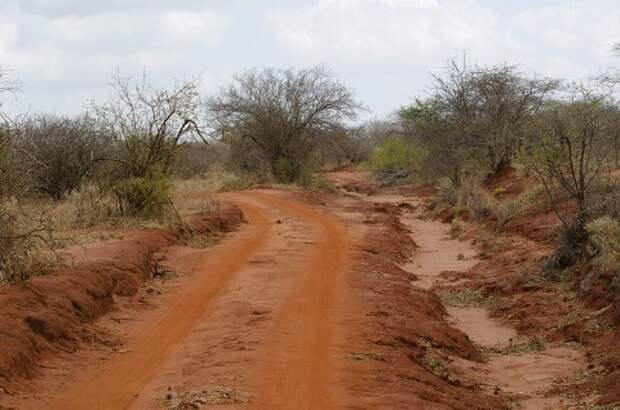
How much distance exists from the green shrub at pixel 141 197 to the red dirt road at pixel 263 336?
2754mm

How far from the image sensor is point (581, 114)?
1742cm

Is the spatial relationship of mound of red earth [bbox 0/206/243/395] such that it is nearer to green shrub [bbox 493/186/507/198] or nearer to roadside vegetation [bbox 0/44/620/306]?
roadside vegetation [bbox 0/44/620/306]

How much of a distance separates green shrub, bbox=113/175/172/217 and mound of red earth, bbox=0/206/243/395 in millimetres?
4310

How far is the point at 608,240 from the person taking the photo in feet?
42.6

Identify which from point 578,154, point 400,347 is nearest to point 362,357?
point 400,347

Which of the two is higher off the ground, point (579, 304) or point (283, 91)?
point (283, 91)

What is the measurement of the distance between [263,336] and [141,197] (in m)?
12.1

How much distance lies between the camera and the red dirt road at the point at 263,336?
8.14 m

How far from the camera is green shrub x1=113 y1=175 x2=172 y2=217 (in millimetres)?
21562

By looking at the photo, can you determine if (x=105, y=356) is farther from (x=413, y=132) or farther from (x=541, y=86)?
(x=413, y=132)

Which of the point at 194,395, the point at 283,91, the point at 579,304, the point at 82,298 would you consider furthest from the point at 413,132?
the point at 194,395

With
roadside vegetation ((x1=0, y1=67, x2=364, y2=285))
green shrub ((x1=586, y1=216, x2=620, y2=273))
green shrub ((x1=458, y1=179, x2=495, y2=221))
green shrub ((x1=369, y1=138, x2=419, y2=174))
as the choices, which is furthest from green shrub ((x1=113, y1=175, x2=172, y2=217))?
green shrub ((x1=369, y1=138, x2=419, y2=174))

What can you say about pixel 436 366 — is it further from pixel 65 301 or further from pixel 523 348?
pixel 65 301

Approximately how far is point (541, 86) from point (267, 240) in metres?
21.3
